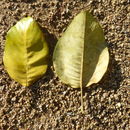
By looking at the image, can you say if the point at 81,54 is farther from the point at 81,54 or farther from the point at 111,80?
the point at 111,80

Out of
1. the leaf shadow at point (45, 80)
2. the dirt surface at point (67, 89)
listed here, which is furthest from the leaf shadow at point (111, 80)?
the leaf shadow at point (45, 80)

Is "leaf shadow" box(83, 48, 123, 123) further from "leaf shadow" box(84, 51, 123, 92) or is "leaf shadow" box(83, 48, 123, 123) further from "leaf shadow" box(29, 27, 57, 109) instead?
"leaf shadow" box(29, 27, 57, 109)

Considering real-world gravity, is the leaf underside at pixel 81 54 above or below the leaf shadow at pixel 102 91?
above

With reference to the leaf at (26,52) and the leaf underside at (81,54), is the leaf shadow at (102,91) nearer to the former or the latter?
the leaf underside at (81,54)

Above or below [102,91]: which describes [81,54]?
above

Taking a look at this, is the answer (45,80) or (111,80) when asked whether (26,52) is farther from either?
(111,80)

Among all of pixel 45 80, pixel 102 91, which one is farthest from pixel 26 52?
pixel 102 91
